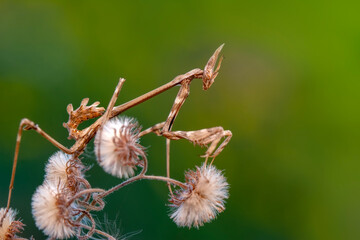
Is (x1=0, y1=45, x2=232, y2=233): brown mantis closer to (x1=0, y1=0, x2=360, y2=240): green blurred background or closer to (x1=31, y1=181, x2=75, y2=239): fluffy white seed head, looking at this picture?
(x1=31, y1=181, x2=75, y2=239): fluffy white seed head

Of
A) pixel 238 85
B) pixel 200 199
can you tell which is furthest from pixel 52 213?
pixel 238 85

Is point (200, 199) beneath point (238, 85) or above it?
beneath

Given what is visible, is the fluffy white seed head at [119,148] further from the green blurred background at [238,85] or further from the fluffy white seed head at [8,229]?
the green blurred background at [238,85]

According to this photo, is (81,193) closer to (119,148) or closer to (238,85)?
(119,148)

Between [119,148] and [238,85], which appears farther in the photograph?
[238,85]

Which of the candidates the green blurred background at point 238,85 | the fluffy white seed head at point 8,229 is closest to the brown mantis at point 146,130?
the fluffy white seed head at point 8,229

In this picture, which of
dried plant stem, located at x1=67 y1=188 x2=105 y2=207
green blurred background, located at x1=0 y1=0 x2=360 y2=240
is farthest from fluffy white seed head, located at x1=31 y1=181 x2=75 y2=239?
green blurred background, located at x1=0 y1=0 x2=360 y2=240

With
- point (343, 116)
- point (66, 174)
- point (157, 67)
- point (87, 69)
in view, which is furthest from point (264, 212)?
point (66, 174)
